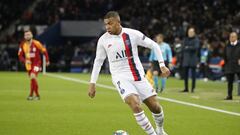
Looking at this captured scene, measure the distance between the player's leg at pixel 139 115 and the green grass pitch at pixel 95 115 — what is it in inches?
57.2

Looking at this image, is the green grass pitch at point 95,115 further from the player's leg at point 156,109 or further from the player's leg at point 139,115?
the player's leg at point 139,115

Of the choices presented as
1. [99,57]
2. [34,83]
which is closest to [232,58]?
[34,83]

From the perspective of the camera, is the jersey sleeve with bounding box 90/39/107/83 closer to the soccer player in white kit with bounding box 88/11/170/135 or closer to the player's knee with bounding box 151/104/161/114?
the soccer player in white kit with bounding box 88/11/170/135

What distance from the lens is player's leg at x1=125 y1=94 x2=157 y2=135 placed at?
9266mm

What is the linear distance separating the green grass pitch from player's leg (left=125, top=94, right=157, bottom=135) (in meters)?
1.45

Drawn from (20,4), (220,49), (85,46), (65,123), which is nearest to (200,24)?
(220,49)

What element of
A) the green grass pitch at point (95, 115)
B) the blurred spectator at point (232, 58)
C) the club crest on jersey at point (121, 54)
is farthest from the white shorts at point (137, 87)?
the blurred spectator at point (232, 58)

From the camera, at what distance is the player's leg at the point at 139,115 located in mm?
9266

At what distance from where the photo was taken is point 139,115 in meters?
9.30

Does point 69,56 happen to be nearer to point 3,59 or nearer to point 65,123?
point 3,59

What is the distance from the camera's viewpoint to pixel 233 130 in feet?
36.7

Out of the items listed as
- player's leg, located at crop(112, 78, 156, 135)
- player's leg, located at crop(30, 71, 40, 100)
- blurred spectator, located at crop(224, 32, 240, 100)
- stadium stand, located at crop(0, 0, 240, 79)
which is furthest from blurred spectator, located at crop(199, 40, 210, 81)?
player's leg, located at crop(112, 78, 156, 135)

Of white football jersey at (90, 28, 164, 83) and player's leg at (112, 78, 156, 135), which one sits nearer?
player's leg at (112, 78, 156, 135)

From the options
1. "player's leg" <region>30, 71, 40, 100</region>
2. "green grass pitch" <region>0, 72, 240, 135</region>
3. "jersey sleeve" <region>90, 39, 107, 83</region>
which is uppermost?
"jersey sleeve" <region>90, 39, 107, 83</region>
